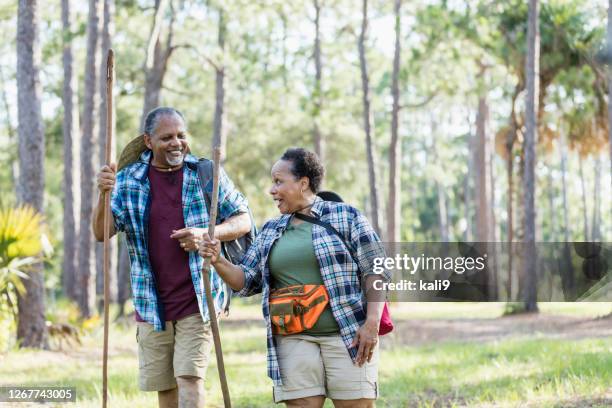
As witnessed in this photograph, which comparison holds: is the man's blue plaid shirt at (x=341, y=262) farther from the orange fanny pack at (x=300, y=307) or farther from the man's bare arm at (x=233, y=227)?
the man's bare arm at (x=233, y=227)

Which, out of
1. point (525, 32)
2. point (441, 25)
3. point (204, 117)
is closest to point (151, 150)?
point (441, 25)

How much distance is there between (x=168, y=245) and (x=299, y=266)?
3.20 ft

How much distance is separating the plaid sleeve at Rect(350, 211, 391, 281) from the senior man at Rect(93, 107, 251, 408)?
88 cm

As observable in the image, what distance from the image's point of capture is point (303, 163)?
15.9 feet

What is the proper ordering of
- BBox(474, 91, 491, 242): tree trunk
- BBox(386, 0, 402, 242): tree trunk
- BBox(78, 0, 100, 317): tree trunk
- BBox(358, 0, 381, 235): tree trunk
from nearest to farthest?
BBox(78, 0, 100, 317): tree trunk < BBox(358, 0, 381, 235): tree trunk < BBox(386, 0, 402, 242): tree trunk < BBox(474, 91, 491, 242): tree trunk

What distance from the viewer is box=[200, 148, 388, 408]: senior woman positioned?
15.4ft

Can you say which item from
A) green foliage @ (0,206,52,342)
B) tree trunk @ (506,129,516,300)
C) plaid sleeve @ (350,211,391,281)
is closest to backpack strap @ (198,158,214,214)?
plaid sleeve @ (350,211,391,281)

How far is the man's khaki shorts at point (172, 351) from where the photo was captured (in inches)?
211

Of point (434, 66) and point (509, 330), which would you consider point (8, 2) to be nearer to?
point (434, 66)

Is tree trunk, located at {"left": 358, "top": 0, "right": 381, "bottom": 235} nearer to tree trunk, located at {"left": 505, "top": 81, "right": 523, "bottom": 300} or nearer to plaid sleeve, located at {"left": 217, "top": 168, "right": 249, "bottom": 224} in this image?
tree trunk, located at {"left": 505, "top": 81, "right": 523, "bottom": 300}

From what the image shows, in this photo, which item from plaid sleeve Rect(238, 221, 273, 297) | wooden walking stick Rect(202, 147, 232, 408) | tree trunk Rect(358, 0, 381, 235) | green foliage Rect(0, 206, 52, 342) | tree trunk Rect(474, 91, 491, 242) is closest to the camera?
wooden walking stick Rect(202, 147, 232, 408)

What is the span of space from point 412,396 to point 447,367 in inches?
89.9

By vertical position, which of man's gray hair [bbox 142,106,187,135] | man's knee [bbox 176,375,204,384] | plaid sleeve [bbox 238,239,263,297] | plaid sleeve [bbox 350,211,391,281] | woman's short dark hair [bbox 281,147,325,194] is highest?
man's gray hair [bbox 142,106,187,135]

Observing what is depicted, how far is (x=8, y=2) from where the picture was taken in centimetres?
2502
